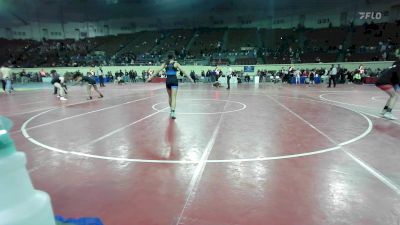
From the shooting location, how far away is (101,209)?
358cm

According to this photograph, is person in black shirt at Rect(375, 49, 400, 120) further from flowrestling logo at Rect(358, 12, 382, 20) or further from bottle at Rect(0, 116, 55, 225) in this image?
flowrestling logo at Rect(358, 12, 382, 20)

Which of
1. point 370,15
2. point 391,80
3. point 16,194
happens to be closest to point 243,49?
point 370,15

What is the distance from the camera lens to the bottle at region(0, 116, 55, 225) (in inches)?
54.8

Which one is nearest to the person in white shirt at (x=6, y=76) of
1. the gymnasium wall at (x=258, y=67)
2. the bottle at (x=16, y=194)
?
the gymnasium wall at (x=258, y=67)

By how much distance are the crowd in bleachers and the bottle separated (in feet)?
118

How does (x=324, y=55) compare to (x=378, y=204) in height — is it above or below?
above

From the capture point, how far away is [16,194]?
143 centimetres

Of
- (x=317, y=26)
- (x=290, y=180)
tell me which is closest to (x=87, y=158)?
(x=290, y=180)

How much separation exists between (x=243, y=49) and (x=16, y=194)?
41041 mm

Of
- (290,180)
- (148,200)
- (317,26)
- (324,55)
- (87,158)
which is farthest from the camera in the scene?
(317,26)

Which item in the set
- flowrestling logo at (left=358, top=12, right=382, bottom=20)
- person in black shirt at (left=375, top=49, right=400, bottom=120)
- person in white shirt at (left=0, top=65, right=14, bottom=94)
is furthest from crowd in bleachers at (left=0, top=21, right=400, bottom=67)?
person in black shirt at (left=375, top=49, right=400, bottom=120)

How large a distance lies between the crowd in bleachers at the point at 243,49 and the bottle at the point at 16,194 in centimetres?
3595

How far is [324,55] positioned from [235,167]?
115 ft

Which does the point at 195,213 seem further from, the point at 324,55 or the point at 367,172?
the point at 324,55
